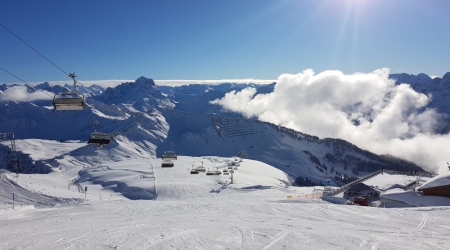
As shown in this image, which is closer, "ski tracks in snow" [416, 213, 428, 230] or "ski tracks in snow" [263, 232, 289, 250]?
"ski tracks in snow" [263, 232, 289, 250]

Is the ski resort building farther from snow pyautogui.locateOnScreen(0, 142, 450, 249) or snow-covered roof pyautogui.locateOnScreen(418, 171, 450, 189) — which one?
snow pyautogui.locateOnScreen(0, 142, 450, 249)

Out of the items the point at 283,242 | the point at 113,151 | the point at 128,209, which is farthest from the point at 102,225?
the point at 113,151

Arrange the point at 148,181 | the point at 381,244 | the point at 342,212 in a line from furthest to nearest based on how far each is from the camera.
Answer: the point at 148,181
the point at 342,212
the point at 381,244

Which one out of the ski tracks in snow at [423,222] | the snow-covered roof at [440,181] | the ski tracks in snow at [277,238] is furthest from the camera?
the snow-covered roof at [440,181]

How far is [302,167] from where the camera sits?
19725 cm

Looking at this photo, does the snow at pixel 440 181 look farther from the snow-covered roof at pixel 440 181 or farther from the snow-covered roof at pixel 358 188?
the snow-covered roof at pixel 358 188

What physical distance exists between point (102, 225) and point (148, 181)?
4480 cm

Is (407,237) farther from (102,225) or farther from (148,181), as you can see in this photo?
(148,181)

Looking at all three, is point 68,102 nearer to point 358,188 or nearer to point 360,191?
point 360,191

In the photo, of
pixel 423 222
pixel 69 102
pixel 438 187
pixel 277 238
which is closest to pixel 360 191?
pixel 438 187

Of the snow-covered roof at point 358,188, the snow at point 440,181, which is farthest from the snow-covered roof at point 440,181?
the snow-covered roof at point 358,188

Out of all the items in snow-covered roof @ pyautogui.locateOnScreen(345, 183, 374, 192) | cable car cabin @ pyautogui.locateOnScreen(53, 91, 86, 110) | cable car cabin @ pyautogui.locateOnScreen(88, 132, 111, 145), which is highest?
cable car cabin @ pyautogui.locateOnScreen(53, 91, 86, 110)

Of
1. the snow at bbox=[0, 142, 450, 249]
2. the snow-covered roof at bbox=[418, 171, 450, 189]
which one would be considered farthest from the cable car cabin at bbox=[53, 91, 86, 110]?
the snow-covered roof at bbox=[418, 171, 450, 189]

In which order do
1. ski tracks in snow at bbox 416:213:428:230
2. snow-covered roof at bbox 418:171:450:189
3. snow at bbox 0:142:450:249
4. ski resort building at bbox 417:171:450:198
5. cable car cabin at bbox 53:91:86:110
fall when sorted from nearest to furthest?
snow at bbox 0:142:450:249 → cable car cabin at bbox 53:91:86:110 → ski tracks in snow at bbox 416:213:428:230 → ski resort building at bbox 417:171:450:198 → snow-covered roof at bbox 418:171:450:189
